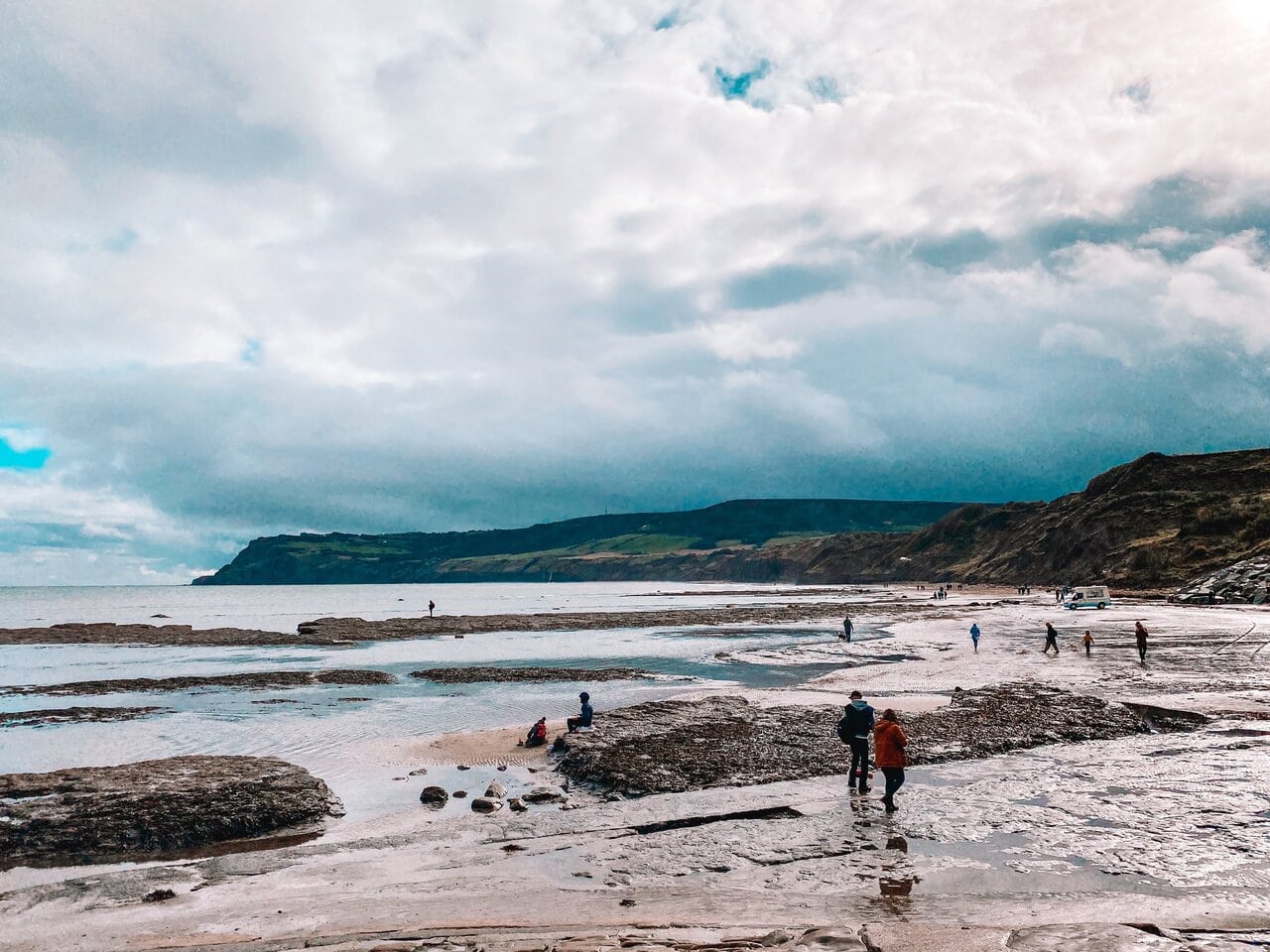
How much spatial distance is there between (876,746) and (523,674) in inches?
1308

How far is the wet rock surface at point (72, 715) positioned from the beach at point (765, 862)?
13335mm

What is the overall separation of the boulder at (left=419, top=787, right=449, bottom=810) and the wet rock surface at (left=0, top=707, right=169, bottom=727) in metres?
22.5

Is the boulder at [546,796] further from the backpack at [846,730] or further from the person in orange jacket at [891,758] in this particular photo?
the person in orange jacket at [891,758]

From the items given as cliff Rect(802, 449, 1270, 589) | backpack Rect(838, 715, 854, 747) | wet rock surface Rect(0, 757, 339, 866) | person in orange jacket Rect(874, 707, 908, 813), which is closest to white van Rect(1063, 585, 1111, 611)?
cliff Rect(802, 449, 1270, 589)

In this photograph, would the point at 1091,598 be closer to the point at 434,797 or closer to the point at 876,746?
the point at 876,746

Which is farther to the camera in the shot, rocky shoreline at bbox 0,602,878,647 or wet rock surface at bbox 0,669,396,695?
rocky shoreline at bbox 0,602,878,647

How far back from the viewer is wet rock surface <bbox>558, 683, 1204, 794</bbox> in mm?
20125

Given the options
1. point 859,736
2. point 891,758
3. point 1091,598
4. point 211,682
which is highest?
point 859,736

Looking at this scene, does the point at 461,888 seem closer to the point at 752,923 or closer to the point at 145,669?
the point at 752,923

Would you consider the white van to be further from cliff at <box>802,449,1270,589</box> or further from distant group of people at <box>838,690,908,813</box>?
distant group of people at <box>838,690,908,813</box>

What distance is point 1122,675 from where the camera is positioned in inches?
1312

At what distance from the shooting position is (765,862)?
536 inches

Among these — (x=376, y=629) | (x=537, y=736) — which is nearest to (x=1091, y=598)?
(x=537, y=736)

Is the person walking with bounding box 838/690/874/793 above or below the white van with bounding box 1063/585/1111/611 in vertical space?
above
